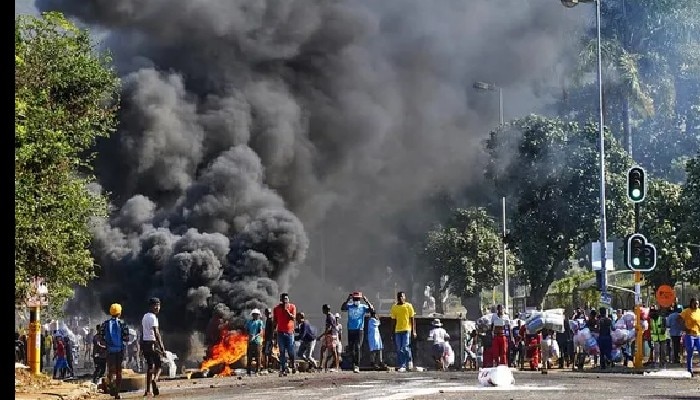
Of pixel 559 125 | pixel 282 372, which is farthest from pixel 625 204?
pixel 282 372

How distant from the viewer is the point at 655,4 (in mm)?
50219

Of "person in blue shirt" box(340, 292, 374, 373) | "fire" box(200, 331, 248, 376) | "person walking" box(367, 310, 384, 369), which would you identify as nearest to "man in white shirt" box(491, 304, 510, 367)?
"person walking" box(367, 310, 384, 369)

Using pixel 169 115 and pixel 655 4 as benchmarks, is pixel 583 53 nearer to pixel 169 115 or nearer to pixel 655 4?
pixel 655 4

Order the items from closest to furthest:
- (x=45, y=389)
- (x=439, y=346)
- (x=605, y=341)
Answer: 1. (x=45, y=389)
2. (x=605, y=341)
3. (x=439, y=346)

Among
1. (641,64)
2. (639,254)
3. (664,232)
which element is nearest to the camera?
(639,254)

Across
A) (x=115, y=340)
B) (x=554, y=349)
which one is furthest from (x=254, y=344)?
(x=554, y=349)

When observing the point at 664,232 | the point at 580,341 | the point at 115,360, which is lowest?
the point at 580,341

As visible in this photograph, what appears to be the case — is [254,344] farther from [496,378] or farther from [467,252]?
[467,252]

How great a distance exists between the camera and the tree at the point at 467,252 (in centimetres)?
5313

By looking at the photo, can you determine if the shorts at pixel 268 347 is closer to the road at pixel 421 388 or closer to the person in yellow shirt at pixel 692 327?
the road at pixel 421 388

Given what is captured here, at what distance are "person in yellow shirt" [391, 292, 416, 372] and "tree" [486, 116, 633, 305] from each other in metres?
18.5

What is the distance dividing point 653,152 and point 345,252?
54.5 ft

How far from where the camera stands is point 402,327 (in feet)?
77.7

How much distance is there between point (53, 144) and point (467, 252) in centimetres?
3581
